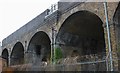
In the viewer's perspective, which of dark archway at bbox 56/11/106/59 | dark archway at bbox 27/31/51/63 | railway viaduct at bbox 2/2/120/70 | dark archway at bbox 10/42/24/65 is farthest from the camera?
dark archway at bbox 10/42/24/65

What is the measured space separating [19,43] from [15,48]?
1394 mm

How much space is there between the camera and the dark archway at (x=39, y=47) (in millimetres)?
21759

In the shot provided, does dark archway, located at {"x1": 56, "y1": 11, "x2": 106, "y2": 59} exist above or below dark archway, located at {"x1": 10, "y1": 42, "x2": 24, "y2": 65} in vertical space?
above

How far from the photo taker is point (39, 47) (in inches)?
917

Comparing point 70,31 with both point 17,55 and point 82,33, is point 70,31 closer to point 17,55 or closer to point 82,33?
point 82,33

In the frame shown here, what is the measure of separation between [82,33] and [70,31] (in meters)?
1.30

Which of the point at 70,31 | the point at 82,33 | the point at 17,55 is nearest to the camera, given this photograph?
the point at 70,31

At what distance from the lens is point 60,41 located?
17938 mm

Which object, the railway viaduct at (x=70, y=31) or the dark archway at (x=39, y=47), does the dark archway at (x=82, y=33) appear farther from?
the dark archway at (x=39, y=47)

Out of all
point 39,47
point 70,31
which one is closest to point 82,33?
point 70,31

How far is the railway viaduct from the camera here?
1294 cm

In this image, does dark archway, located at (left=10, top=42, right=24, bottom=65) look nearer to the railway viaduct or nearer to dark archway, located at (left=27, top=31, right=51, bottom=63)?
the railway viaduct

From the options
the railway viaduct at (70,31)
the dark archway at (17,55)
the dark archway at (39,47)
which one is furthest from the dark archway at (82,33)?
the dark archway at (17,55)

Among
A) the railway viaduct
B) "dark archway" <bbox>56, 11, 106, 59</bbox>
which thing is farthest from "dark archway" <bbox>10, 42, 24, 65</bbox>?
"dark archway" <bbox>56, 11, 106, 59</bbox>
